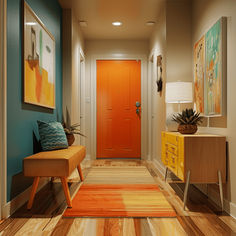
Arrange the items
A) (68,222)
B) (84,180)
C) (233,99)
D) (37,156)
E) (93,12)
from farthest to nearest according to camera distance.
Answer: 1. (93,12)
2. (84,180)
3. (37,156)
4. (233,99)
5. (68,222)

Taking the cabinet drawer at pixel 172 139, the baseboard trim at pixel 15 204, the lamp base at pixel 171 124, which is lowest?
the baseboard trim at pixel 15 204

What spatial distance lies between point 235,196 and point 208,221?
308 millimetres

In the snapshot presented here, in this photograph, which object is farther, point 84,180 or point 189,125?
point 84,180

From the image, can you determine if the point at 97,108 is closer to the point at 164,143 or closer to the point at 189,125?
the point at 164,143

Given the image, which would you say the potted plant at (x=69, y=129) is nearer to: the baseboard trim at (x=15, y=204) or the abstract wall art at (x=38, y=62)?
the abstract wall art at (x=38, y=62)

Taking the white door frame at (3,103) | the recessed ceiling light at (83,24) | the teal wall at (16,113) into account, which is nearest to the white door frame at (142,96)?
the recessed ceiling light at (83,24)

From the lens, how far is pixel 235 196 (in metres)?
2.20

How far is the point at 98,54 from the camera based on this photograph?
18.2ft

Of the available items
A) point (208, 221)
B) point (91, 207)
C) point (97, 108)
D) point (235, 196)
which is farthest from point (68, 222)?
point (97, 108)

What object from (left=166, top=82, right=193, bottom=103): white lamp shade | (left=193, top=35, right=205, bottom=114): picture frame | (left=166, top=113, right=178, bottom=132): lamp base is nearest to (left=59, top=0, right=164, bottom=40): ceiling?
(left=193, top=35, right=205, bottom=114): picture frame

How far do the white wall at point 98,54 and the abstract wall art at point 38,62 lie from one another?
206 cm

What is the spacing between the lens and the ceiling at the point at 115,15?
3.84m

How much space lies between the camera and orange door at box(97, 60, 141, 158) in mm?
5617

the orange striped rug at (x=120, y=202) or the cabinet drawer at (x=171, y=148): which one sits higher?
the cabinet drawer at (x=171, y=148)
